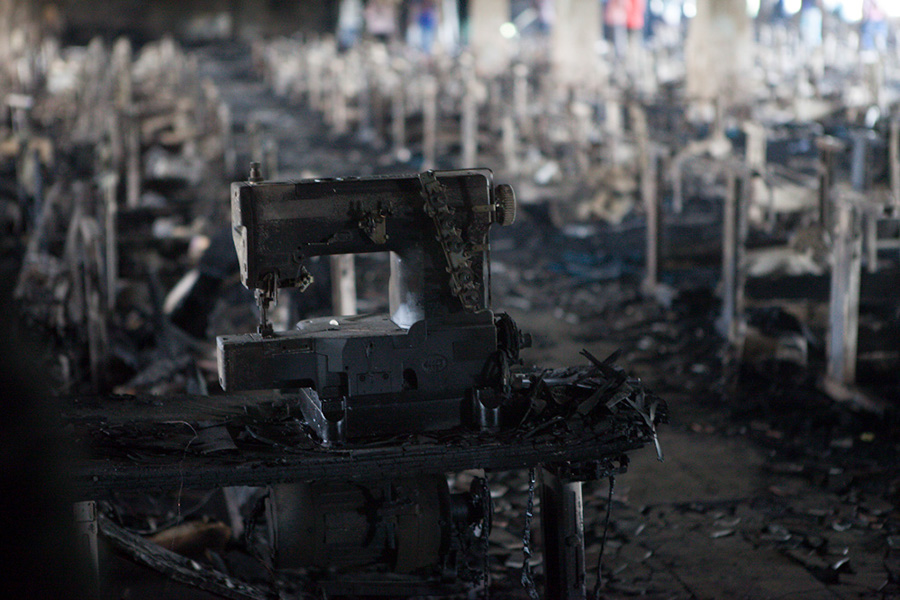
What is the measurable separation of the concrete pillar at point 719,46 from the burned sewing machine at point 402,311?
1639 cm

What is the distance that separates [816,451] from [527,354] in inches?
108

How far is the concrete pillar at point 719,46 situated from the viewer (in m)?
19.0

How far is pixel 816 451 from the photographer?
6.29 m

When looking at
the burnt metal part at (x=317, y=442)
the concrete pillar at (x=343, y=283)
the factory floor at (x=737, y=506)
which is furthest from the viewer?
the concrete pillar at (x=343, y=283)

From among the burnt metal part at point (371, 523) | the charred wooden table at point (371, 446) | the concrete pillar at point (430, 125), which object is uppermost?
the concrete pillar at point (430, 125)

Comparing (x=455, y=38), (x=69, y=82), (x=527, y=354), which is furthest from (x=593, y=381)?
(x=455, y=38)

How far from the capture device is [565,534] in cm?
348

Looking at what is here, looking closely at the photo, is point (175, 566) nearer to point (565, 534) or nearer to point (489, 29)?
point (565, 534)

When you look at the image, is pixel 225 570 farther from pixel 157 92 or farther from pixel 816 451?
pixel 157 92

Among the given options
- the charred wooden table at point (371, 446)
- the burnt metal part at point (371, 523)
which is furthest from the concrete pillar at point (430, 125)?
the burnt metal part at point (371, 523)

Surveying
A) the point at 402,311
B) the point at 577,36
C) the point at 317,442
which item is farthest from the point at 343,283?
the point at 577,36

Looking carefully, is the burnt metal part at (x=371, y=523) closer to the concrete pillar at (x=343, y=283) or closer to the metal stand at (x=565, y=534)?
the metal stand at (x=565, y=534)

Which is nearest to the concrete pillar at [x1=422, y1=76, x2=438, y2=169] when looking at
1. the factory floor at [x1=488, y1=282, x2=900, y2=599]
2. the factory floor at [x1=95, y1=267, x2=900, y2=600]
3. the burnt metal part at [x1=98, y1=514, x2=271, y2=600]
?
the factory floor at [x1=95, y1=267, x2=900, y2=600]

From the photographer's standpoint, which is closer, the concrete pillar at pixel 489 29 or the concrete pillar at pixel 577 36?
the concrete pillar at pixel 577 36
